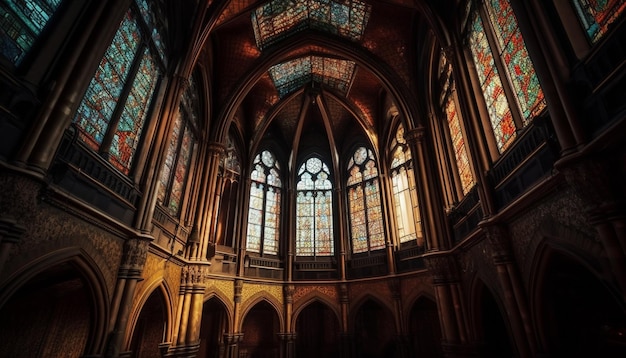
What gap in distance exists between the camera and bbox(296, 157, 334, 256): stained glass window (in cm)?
1731

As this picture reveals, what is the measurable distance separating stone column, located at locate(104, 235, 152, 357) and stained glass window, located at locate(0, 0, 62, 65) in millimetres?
4070

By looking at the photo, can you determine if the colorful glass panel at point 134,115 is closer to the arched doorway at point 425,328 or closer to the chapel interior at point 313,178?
the chapel interior at point 313,178

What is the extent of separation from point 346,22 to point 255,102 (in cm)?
642

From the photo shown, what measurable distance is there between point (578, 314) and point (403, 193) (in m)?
9.39

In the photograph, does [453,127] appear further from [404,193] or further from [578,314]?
[578,314]

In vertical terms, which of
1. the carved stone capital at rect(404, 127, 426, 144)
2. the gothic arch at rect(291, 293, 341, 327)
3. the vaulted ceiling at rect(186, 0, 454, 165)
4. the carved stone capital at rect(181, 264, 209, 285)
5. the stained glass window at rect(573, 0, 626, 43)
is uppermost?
the vaulted ceiling at rect(186, 0, 454, 165)

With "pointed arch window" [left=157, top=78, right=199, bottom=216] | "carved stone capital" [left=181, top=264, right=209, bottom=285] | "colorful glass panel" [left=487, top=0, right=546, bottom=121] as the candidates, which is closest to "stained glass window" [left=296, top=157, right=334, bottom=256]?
"carved stone capital" [left=181, top=264, right=209, bottom=285]

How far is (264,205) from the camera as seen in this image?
685 inches

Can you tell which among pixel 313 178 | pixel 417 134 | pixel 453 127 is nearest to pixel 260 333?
pixel 313 178

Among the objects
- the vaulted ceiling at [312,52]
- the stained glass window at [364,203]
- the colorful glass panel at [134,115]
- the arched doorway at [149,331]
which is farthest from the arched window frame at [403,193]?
the colorful glass panel at [134,115]

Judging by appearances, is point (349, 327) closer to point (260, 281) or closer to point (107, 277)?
point (260, 281)

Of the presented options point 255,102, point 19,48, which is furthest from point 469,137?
point 255,102

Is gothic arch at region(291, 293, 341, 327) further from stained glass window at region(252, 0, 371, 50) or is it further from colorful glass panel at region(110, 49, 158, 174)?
stained glass window at region(252, 0, 371, 50)

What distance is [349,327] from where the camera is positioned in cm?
1474
